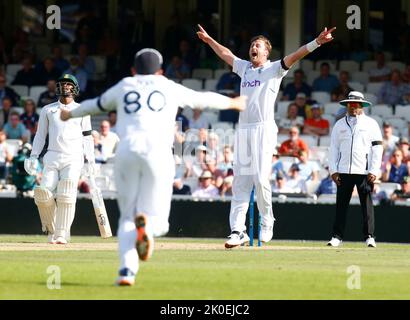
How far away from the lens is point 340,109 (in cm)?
2391

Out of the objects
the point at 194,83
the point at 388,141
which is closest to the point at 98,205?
the point at 388,141

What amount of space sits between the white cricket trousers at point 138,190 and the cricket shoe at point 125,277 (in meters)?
0.04

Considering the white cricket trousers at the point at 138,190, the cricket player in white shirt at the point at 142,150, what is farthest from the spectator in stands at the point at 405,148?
the white cricket trousers at the point at 138,190

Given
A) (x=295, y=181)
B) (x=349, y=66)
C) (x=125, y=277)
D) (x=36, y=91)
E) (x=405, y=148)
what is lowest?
(x=125, y=277)

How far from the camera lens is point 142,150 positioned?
11.5 meters

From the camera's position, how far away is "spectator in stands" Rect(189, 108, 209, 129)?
2390cm

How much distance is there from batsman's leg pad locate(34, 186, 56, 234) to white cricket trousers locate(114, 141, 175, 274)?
20.1 ft

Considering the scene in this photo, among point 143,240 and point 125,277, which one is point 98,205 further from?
point 143,240

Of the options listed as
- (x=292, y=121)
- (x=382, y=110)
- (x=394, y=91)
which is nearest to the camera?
(x=292, y=121)

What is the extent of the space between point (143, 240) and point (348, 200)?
717 cm

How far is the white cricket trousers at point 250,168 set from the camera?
620 inches

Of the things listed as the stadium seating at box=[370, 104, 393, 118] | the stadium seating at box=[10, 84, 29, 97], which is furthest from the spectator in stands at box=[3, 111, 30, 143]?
the stadium seating at box=[370, 104, 393, 118]

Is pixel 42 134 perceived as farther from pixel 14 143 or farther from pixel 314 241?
pixel 14 143
